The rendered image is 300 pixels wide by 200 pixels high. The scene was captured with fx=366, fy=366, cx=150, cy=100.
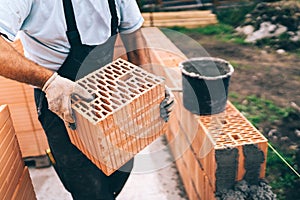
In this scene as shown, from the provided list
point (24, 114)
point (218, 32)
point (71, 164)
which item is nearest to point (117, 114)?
point (71, 164)

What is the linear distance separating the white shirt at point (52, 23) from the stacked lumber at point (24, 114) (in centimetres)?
126

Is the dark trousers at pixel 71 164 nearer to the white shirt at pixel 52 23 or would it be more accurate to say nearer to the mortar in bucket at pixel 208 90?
the white shirt at pixel 52 23

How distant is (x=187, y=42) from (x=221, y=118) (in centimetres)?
447

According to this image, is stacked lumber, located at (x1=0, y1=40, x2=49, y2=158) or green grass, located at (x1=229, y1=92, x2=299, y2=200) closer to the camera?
green grass, located at (x1=229, y1=92, x2=299, y2=200)

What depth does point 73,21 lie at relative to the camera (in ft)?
6.96

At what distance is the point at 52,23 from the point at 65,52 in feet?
0.82

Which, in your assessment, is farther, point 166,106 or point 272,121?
point 272,121

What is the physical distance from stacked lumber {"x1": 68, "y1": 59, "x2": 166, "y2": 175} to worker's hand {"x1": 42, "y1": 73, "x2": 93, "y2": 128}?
42mm

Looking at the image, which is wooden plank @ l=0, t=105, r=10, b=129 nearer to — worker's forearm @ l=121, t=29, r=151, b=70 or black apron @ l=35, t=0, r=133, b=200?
black apron @ l=35, t=0, r=133, b=200

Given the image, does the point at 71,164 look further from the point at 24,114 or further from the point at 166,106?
the point at 24,114

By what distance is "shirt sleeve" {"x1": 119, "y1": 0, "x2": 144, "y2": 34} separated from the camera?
2447 mm

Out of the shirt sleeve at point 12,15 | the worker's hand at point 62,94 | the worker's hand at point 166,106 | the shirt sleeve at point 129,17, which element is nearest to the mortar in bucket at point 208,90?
the shirt sleeve at point 129,17

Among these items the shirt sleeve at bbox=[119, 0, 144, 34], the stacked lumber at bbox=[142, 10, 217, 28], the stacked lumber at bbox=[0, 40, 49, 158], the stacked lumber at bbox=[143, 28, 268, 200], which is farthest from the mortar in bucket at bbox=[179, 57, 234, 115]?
the stacked lumber at bbox=[142, 10, 217, 28]

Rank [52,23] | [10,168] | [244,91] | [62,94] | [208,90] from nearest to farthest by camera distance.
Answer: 1. [62,94]
2. [52,23]
3. [10,168]
4. [208,90]
5. [244,91]
